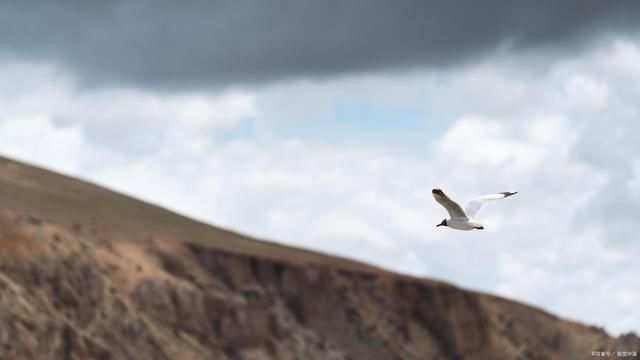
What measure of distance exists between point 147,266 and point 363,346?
20.9 metres

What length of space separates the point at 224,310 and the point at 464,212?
7525cm

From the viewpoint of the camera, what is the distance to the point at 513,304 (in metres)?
155

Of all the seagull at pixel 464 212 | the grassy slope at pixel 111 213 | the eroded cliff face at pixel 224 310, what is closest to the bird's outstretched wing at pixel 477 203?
the seagull at pixel 464 212

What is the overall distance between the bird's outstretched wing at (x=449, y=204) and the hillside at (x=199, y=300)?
194 ft

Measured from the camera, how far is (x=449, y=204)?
5803 cm

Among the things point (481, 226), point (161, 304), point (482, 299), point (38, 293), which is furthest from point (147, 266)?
point (481, 226)

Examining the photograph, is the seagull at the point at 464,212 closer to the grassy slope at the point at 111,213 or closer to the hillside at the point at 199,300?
the hillside at the point at 199,300

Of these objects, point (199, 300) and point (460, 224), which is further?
point (199, 300)

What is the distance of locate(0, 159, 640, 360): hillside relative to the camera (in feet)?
398

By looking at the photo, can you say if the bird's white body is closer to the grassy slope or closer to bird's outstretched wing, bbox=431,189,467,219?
bird's outstretched wing, bbox=431,189,467,219

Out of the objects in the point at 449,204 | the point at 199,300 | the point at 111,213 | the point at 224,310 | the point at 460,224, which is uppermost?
the point at 111,213

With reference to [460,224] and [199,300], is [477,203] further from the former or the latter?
[199,300]

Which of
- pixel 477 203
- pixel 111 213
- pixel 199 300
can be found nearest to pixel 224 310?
pixel 199 300

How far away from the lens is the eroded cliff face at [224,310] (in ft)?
395
